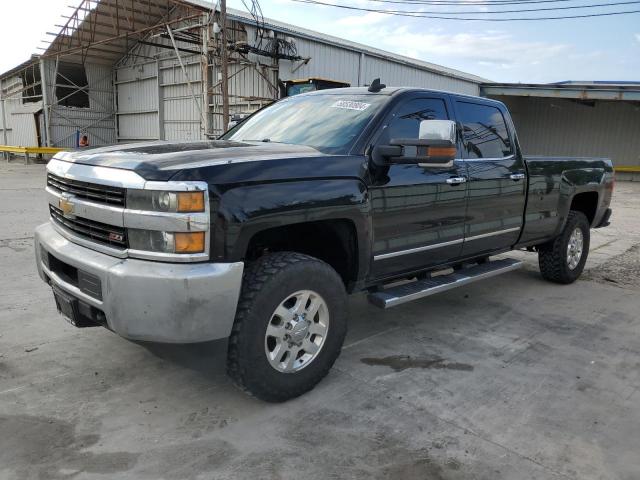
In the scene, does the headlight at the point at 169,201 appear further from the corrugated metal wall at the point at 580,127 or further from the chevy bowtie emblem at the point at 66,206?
the corrugated metal wall at the point at 580,127

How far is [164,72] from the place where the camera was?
25.4 meters

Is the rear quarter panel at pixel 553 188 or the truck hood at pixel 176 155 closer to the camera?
the truck hood at pixel 176 155

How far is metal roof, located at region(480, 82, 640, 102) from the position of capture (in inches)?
848

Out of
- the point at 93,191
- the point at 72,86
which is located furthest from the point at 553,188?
the point at 72,86

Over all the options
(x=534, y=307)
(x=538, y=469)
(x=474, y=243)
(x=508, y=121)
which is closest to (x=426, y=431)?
(x=538, y=469)

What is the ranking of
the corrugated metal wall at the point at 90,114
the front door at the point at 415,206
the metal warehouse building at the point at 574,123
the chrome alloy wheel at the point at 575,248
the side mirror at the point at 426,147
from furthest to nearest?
the corrugated metal wall at the point at 90,114 → the metal warehouse building at the point at 574,123 → the chrome alloy wheel at the point at 575,248 → the front door at the point at 415,206 → the side mirror at the point at 426,147

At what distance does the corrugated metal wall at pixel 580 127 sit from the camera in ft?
88.2

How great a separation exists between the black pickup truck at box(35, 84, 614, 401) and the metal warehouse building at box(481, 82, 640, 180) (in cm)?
2196

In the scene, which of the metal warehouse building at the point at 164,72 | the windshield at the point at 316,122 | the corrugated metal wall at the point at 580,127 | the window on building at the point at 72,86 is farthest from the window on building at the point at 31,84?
the windshield at the point at 316,122

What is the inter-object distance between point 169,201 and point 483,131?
128 inches

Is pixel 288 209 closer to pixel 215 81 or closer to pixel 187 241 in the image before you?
pixel 187 241

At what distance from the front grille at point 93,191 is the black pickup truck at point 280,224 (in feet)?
0.04

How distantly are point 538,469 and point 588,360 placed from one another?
1714mm

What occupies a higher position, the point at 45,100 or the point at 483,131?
the point at 45,100
